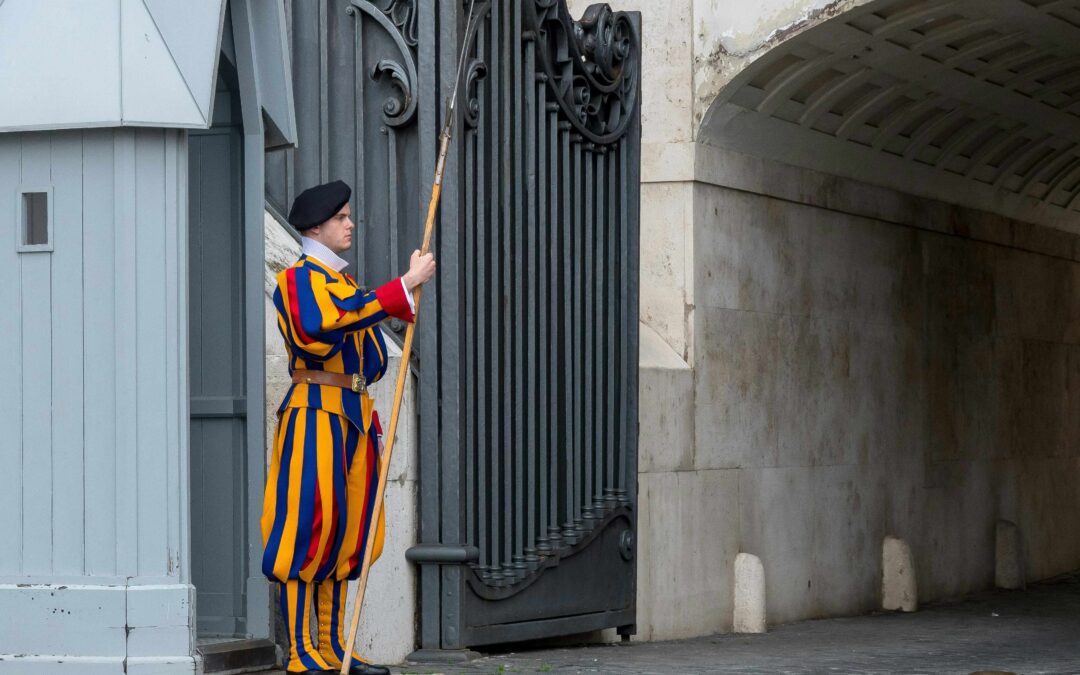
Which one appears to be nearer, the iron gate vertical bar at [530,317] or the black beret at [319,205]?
the black beret at [319,205]

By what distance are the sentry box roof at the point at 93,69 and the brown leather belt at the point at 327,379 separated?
35.4 inches

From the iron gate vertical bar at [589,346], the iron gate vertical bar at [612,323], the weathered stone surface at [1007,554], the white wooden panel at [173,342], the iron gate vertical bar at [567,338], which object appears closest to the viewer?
the white wooden panel at [173,342]

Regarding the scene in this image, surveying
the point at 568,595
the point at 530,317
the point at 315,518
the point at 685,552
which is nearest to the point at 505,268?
the point at 530,317

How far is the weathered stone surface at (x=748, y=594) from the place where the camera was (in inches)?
417

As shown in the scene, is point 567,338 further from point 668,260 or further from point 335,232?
point 335,232

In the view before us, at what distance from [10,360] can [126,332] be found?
1.30 ft

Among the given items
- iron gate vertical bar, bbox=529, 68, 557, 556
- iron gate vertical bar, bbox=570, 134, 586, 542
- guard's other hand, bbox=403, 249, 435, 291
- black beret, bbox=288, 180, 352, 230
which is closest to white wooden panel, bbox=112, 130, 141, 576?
black beret, bbox=288, 180, 352, 230

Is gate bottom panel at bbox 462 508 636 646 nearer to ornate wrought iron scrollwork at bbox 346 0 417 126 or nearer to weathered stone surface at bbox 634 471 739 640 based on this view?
weathered stone surface at bbox 634 471 739 640

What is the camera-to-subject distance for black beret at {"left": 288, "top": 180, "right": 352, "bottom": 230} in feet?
20.3

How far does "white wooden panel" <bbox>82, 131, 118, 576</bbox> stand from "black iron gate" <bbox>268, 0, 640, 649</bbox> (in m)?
2.07

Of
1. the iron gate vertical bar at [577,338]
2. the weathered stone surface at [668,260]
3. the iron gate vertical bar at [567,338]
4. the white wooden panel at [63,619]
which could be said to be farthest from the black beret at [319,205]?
the weathered stone surface at [668,260]

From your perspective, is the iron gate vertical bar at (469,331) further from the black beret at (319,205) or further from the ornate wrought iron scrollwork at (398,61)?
the black beret at (319,205)

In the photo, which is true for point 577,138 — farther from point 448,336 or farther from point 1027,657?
point 1027,657

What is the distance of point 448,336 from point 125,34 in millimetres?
2319
